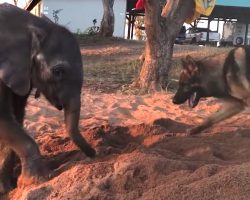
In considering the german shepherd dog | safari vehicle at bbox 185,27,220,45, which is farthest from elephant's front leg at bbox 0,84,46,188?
safari vehicle at bbox 185,27,220,45

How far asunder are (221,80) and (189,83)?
1.36 feet

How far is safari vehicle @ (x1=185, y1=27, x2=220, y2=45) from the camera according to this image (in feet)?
114

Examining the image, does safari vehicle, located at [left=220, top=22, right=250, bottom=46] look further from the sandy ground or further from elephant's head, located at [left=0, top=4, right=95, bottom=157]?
elephant's head, located at [left=0, top=4, right=95, bottom=157]

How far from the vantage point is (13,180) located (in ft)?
16.3

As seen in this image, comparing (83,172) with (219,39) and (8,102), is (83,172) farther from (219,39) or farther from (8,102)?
(219,39)

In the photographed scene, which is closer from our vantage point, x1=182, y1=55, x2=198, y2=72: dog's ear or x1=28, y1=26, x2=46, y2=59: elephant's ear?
x1=28, y1=26, x2=46, y2=59: elephant's ear

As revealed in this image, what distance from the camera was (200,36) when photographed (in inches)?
1414

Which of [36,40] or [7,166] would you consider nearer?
[36,40]

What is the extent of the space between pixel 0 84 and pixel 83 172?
0.94 metres

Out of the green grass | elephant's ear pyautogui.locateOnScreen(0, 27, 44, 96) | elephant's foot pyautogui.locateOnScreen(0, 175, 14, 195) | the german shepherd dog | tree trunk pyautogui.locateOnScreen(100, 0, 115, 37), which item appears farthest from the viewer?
tree trunk pyautogui.locateOnScreen(100, 0, 115, 37)

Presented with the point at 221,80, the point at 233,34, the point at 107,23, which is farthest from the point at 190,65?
the point at 233,34

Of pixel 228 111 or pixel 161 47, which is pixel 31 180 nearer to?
pixel 228 111

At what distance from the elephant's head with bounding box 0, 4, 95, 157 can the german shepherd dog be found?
9.65 ft

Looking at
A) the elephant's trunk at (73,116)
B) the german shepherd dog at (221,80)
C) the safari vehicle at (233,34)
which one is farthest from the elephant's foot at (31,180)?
the safari vehicle at (233,34)
